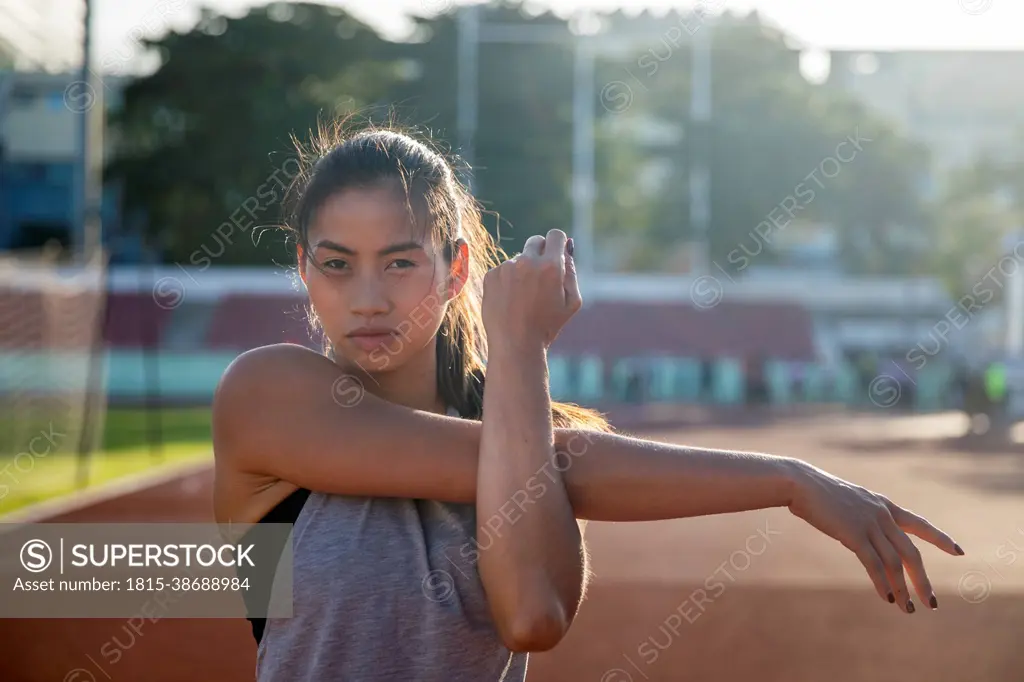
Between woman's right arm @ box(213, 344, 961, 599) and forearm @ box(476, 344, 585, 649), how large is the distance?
0.02m

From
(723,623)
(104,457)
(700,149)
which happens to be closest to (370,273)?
(723,623)

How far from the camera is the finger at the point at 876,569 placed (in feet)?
5.05

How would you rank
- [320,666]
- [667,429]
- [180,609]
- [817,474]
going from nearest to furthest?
[320,666], [817,474], [180,609], [667,429]

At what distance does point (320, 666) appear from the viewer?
1.54 metres

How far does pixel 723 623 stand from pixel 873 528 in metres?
5.49

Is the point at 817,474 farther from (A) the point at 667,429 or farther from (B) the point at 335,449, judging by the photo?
(A) the point at 667,429

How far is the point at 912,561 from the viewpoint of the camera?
5.19 feet

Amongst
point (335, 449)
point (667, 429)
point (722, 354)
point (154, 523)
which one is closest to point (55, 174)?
point (722, 354)

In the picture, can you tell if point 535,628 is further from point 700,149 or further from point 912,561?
point 700,149

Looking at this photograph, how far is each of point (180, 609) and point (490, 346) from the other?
5794mm

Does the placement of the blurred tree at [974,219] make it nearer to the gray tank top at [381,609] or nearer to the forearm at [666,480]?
the forearm at [666,480]

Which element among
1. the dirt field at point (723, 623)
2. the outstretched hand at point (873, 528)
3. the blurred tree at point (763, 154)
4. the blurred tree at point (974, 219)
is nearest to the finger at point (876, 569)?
the outstretched hand at point (873, 528)

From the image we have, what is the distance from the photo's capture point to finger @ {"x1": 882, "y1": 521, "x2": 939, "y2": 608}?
1.57 meters

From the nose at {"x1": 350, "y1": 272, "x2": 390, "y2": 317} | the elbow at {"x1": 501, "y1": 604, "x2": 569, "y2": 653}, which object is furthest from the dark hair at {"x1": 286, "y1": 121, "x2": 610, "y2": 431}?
the elbow at {"x1": 501, "y1": 604, "x2": 569, "y2": 653}
